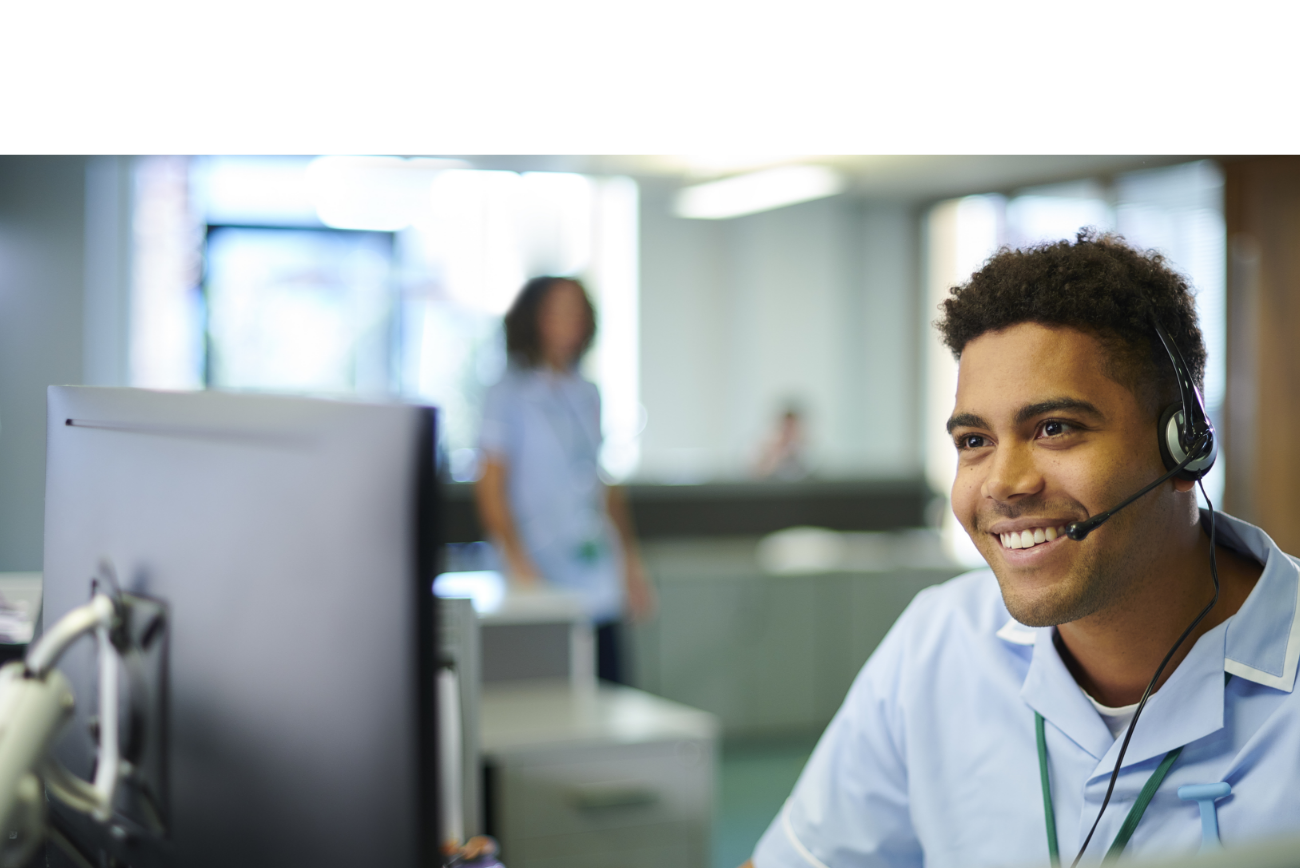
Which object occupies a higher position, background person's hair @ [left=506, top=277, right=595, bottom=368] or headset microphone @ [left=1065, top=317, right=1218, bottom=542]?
background person's hair @ [left=506, top=277, right=595, bottom=368]

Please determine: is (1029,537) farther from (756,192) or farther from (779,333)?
(779,333)

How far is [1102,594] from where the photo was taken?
0.85 meters

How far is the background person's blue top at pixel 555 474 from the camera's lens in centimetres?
264

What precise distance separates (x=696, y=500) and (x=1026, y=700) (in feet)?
10.6

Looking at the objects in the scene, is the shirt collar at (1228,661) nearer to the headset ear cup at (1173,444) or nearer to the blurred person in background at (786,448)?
the headset ear cup at (1173,444)

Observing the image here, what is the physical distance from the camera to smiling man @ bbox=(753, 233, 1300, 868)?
81 cm

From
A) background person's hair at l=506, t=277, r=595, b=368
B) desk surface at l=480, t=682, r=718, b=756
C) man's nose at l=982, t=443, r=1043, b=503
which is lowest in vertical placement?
desk surface at l=480, t=682, r=718, b=756

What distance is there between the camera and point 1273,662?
0.83m

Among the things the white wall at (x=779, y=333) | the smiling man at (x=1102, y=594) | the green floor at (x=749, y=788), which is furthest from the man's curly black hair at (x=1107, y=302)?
the white wall at (x=779, y=333)

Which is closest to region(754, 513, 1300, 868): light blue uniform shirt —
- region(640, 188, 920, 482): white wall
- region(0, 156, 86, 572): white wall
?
region(0, 156, 86, 572): white wall

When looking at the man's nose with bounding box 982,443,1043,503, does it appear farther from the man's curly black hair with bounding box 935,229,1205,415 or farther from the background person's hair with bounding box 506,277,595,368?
the background person's hair with bounding box 506,277,595,368

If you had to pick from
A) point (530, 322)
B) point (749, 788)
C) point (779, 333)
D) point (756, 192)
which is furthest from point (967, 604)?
point (779, 333)
